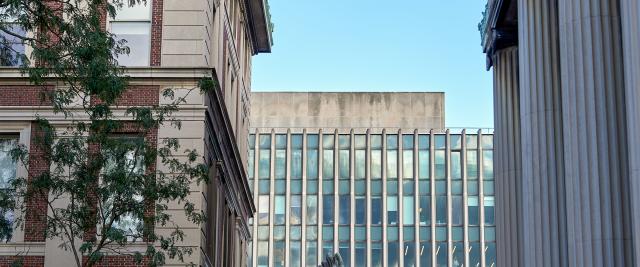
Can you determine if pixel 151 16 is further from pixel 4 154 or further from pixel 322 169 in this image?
pixel 322 169

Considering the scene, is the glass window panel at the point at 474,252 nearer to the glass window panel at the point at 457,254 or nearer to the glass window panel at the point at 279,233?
the glass window panel at the point at 457,254

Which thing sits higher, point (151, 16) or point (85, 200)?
point (151, 16)

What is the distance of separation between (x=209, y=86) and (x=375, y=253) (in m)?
75.9

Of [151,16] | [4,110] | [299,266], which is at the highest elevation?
[151,16]

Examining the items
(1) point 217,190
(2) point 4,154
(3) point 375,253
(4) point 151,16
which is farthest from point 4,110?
(3) point 375,253

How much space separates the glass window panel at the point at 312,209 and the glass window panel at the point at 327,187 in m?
0.94

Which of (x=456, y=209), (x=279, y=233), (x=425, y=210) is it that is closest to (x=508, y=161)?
(x=425, y=210)

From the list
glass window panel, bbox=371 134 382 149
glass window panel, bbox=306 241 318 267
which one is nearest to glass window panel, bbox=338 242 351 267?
glass window panel, bbox=306 241 318 267

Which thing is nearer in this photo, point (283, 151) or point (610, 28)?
point (610, 28)

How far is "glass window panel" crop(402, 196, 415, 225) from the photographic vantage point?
112 m

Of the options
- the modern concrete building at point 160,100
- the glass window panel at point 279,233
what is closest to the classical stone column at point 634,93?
the modern concrete building at point 160,100

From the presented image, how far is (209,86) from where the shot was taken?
37.0 metres

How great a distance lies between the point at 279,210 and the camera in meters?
114

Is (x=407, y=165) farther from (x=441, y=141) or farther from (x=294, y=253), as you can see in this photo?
(x=294, y=253)
